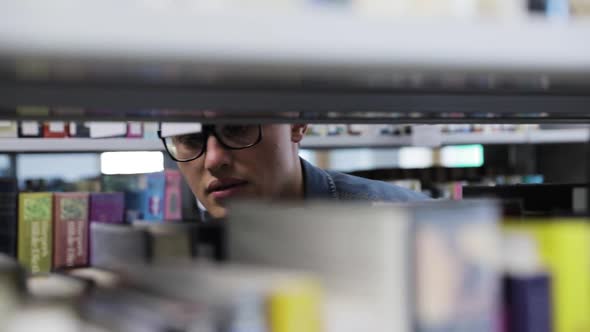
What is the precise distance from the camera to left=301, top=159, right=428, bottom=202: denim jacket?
1951 millimetres

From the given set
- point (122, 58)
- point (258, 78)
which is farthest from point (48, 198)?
point (122, 58)

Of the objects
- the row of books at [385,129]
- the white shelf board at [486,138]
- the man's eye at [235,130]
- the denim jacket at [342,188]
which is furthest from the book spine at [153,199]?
the white shelf board at [486,138]

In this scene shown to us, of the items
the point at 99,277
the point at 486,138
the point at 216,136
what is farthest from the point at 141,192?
the point at 99,277

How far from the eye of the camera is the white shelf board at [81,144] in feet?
7.68

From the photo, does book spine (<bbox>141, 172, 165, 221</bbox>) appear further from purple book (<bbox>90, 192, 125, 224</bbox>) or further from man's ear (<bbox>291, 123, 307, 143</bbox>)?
man's ear (<bbox>291, 123, 307, 143</bbox>)

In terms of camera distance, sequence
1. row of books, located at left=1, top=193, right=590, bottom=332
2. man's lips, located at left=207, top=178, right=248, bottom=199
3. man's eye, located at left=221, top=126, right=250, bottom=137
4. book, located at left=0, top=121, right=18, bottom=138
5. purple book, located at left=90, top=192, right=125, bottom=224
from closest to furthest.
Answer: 1. row of books, located at left=1, top=193, right=590, bottom=332
2. man's eye, located at left=221, top=126, right=250, bottom=137
3. man's lips, located at left=207, top=178, right=248, bottom=199
4. book, located at left=0, top=121, right=18, bottom=138
5. purple book, located at left=90, top=192, right=125, bottom=224

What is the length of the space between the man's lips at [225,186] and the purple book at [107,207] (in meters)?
0.74

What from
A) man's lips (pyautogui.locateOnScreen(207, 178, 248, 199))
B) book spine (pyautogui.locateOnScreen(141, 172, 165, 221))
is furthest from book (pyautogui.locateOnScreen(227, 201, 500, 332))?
book spine (pyautogui.locateOnScreen(141, 172, 165, 221))

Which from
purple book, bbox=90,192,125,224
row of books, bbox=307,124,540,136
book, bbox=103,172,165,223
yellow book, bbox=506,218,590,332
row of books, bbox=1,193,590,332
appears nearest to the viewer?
row of books, bbox=1,193,590,332

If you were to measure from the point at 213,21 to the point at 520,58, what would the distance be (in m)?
0.25

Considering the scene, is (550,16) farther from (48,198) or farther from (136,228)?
(48,198)

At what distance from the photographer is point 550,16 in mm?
693

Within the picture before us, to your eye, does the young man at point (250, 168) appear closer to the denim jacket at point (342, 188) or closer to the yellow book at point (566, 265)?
the denim jacket at point (342, 188)

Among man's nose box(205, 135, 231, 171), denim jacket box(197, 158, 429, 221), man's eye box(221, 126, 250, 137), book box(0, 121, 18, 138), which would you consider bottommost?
denim jacket box(197, 158, 429, 221)
